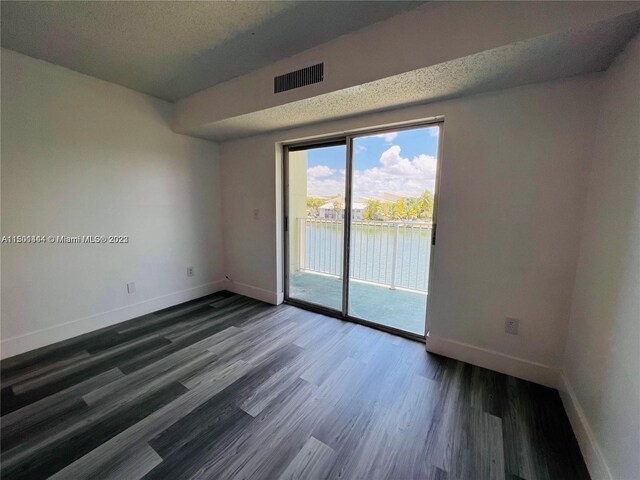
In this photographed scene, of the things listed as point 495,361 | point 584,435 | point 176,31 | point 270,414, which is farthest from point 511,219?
point 176,31

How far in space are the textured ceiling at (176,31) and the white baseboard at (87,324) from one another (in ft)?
7.49

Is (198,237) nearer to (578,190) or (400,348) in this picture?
(400,348)

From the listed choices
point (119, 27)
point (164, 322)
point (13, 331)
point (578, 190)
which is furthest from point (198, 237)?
point (578, 190)

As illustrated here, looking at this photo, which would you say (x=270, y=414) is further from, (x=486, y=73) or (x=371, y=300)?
(x=486, y=73)

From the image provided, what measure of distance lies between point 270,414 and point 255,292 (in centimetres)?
197

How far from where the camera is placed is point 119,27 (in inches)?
64.1

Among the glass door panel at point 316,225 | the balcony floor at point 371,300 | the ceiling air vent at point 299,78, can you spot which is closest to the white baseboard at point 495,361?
the balcony floor at point 371,300

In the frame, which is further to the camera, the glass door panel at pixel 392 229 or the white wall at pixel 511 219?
the glass door panel at pixel 392 229

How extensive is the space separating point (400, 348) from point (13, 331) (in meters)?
3.26

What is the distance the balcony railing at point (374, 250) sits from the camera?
3.57 meters

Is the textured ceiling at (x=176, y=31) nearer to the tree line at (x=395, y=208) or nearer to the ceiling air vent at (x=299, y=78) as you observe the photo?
the ceiling air vent at (x=299, y=78)

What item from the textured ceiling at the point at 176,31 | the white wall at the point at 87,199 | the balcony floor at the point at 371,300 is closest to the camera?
the textured ceiling at the point at 176,31

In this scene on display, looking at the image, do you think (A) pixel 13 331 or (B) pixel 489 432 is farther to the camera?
(A) pixel 13 331

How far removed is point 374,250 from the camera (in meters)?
3.94
